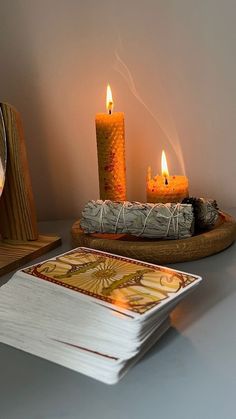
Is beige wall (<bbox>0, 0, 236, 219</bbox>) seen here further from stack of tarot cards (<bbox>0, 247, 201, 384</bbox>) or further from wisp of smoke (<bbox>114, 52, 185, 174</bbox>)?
stack of tarot cards (<bbox>0, 247, 201, 384</bbox>)

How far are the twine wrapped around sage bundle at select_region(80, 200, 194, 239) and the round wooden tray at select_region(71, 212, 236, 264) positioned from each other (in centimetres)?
1

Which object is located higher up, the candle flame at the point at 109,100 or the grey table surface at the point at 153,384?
the candle flame at the point at 109,100

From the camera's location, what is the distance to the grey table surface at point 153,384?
0.40 m

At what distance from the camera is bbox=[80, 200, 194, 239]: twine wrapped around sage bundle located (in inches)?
26.9

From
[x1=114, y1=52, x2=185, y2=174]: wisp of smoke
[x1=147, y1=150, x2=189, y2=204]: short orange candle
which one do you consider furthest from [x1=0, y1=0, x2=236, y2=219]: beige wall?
[x1=147, y1=150, x2=189, y2=204]: short orange candle

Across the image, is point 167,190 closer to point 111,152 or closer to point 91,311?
point 111,152

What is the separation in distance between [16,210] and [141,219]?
0.20m

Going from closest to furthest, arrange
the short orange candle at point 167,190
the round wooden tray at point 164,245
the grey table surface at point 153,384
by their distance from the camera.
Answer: the grey table surface at point 153,384 < the round wooden tray at point 164,245 < the short orange candle at point 167,190

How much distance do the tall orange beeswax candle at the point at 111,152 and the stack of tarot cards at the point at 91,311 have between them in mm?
239

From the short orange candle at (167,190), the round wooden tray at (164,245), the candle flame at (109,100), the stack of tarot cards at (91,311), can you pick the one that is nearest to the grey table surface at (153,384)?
the stack of tarot cards at (91,311)

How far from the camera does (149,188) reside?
781 millimetres

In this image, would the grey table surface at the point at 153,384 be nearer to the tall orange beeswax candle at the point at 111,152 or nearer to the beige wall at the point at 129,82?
the tall orange beeswax candle at the point at 111,152

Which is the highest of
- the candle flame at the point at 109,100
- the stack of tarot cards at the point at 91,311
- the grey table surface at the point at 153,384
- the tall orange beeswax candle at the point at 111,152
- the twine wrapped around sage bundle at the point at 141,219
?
the candle flame at the point at 109,100

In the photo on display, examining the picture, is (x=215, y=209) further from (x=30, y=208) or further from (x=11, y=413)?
(x=11, y=413)
